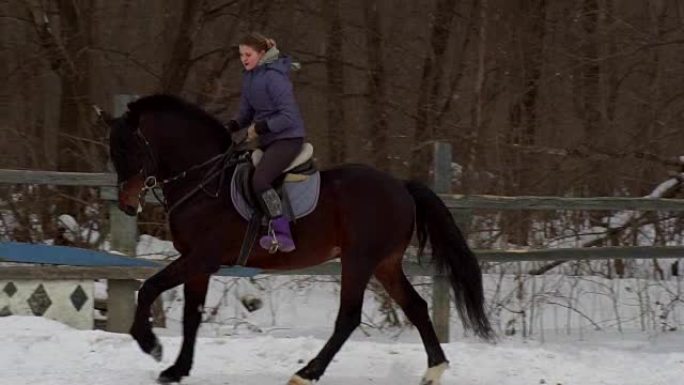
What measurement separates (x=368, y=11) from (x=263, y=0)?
1610 millimetres

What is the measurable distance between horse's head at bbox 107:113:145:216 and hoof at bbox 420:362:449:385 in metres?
2.21

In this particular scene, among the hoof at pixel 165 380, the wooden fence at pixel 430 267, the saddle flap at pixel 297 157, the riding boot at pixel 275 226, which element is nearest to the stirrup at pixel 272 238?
the riding boot at pixel 275 226

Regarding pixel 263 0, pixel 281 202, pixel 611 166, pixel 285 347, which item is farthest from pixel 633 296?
pixel 263 0

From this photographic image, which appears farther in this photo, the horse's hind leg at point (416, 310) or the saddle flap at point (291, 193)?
the horse's hind leg at point (416, 310)

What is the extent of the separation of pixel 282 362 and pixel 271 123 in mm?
1841

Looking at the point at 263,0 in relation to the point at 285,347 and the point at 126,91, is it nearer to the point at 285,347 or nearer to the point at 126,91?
the point at 126,91

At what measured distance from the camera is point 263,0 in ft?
39.4

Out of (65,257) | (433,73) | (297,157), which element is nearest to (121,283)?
(65,257)

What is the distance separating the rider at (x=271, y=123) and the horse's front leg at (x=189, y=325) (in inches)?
21.5

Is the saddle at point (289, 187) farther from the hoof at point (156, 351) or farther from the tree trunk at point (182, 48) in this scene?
the tree trunk at point (182, 48)

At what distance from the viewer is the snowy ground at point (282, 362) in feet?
20.8

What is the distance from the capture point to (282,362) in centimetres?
682

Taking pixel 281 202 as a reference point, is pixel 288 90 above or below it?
above

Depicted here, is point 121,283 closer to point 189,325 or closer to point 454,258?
point 189,325
